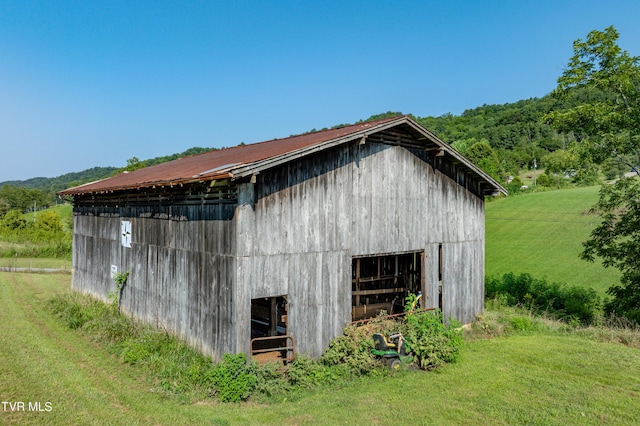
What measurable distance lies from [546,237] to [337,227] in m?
35.2

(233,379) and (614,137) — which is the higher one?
(614,137)

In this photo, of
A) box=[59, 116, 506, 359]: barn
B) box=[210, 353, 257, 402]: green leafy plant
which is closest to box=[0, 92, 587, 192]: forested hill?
box=[59, 116, 506, 359]: barn

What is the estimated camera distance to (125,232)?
14.0 m

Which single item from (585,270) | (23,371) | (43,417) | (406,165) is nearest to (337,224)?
(406,165)

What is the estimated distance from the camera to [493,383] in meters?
9.46

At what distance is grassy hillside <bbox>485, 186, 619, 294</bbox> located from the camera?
29.0m

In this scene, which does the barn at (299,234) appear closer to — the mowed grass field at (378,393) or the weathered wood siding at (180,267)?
the weathered wood siding at (180,267)

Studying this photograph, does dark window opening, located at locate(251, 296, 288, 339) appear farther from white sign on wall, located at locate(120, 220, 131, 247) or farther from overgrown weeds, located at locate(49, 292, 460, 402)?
white sign on wall, located at locate(120, 220, 131, 247)

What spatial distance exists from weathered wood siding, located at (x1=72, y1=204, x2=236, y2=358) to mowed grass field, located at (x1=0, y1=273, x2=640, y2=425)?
1509 millimetres

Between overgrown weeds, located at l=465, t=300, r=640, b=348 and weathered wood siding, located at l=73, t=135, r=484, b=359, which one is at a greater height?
weathered wood siding, located at l=73, t=135, r=484, b=359

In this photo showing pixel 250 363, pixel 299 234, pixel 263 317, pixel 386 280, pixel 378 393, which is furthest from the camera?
pixel 386 280

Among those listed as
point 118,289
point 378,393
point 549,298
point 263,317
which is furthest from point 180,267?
point 549,298

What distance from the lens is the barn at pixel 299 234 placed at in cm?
948

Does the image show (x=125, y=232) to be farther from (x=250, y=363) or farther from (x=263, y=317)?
(x=250, y=363)
